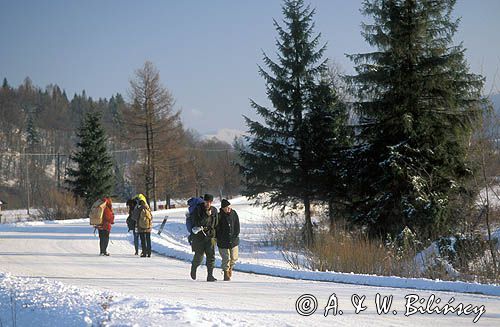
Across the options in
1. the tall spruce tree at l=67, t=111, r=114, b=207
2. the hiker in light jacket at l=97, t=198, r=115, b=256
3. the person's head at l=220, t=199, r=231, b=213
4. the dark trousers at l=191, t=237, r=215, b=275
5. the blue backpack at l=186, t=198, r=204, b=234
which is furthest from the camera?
the tall spruce tree at l=67, t=111, r=114, b=207

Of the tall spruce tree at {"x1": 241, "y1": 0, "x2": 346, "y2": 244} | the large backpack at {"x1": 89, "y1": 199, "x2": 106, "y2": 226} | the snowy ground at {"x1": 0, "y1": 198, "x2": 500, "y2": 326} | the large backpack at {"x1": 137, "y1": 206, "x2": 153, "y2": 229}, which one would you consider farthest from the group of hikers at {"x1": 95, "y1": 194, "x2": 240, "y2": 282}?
the tall spruce tree at {"x1": 241, "y1": 0, "x2": 346, "y2": 244}

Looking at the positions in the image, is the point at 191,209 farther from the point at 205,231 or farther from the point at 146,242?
the point at 146,242

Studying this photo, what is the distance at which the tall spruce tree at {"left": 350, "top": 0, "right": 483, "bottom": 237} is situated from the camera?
2002cm

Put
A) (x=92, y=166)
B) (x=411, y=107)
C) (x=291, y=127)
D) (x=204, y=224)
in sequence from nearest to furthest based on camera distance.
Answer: (x=204, y=224), (x=411, y=107), (x=291, y=127), (x=92, y=166)

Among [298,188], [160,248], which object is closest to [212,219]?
[160,248]

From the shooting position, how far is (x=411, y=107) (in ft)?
68.0

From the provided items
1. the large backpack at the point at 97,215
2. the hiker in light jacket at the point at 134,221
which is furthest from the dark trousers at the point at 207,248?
the large backpack at the point at 97,215

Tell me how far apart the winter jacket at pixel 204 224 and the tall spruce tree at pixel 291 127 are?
16848 millimetres

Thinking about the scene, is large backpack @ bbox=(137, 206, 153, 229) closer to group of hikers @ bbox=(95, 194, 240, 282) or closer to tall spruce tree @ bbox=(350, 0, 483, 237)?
group of hikers @ bbox=(95, 194, 240, 282)

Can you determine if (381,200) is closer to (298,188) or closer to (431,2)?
(298,188)

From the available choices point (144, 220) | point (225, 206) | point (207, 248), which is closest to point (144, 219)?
point (144, 220)

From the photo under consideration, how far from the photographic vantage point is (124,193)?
76.5 m

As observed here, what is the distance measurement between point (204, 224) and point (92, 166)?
3507 cm

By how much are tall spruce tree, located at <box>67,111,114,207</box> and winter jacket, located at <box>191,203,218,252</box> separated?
34.0m
